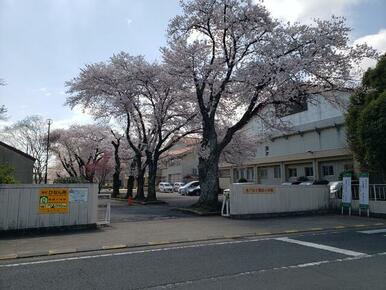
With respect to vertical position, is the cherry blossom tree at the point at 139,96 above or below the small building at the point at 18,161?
above

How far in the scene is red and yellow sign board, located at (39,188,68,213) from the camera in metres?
12.1

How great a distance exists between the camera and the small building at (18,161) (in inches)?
1133

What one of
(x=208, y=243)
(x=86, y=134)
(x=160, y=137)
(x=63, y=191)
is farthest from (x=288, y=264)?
(x=86, y=134)

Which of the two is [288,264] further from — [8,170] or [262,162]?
[262,162]

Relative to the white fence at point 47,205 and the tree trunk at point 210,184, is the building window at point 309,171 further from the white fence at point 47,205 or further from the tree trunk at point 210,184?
the white fence at point 47,205

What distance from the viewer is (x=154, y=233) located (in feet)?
38.5

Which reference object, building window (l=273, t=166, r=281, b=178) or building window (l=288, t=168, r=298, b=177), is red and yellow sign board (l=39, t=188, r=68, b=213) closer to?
building window (l=288, t=168, r=298, b=177)

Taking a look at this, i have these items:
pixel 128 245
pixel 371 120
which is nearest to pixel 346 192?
pixel 371 120

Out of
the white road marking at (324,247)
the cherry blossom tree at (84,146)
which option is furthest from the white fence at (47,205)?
the cherry blossom tree at (84,146)

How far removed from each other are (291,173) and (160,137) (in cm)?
1795

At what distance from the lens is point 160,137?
27.6 m

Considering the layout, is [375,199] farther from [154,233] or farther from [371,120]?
[154,233]

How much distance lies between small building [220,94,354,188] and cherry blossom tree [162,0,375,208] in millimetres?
11263

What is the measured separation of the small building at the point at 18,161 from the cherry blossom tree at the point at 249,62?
16656 mm
